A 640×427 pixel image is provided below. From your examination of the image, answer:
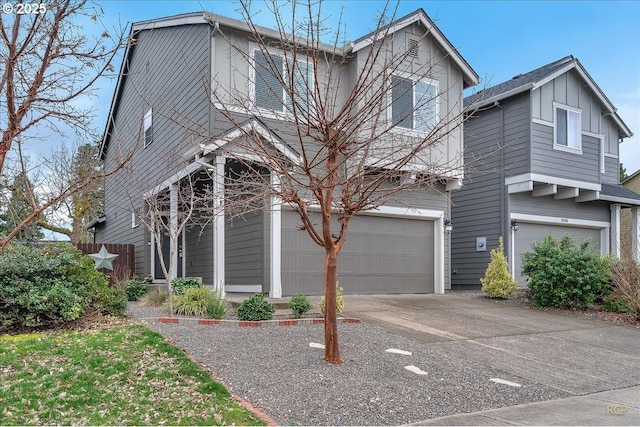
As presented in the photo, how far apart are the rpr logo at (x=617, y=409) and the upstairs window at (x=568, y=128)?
39.9 feet

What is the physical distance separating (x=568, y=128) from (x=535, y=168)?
2.27 meters

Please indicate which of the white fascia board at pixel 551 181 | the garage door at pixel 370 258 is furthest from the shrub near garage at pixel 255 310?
the white fascia board at pixel 551 181

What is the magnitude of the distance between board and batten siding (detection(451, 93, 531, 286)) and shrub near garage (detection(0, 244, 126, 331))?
36.3ft

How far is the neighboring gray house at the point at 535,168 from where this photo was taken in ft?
52.8

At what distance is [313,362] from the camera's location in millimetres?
6516

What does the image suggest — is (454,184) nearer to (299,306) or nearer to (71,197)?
(299,306)

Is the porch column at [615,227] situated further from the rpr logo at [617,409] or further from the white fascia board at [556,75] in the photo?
the rpr logo at [617,409]

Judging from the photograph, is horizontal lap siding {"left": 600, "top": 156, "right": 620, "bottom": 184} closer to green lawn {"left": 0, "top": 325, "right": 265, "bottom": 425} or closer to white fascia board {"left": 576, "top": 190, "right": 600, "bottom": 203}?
white fascia board {"left": 576, "top": 190, "right": 600, "bottom": 203}

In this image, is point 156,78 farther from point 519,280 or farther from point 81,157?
point 519,280

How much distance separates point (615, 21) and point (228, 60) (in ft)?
27.2

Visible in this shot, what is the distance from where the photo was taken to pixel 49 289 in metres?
8.33

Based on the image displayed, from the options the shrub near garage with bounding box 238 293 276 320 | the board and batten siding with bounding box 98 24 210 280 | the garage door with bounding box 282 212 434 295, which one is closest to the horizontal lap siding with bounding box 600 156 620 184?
the garage door with bounding box 282 212 434 295

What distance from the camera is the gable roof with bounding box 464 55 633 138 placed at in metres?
16.0

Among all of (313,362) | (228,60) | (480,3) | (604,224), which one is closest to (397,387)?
(313,362)
